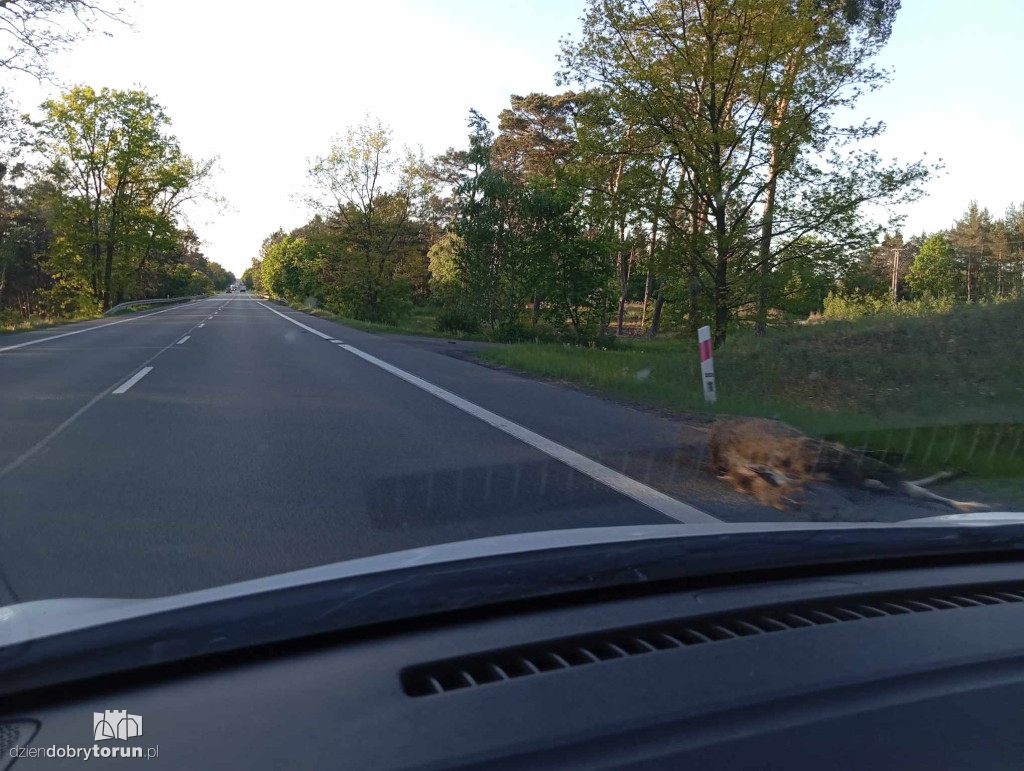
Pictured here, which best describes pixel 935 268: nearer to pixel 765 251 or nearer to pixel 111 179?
pixel 765 251

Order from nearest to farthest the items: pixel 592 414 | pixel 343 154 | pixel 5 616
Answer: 1. pixel 5 616
2. pixel 592 414
3. pixel 343 154

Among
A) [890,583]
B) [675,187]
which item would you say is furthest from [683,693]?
[675,187]

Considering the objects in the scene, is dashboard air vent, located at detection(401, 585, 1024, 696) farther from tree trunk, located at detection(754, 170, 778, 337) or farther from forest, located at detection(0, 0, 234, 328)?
forest, located at detection(0, 0, 234, 328)

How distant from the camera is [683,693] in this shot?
2.24 m

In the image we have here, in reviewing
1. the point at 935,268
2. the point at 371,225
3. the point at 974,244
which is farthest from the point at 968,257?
the point at 371,225

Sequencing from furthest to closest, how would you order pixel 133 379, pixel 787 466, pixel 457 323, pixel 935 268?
pixel 935 268 < pixel 457 323 < pixel 133 379 < pixel 787 466

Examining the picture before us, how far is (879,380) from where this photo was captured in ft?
41.8

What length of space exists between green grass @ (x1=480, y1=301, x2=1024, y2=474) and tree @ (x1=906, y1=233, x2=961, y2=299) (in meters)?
35.4

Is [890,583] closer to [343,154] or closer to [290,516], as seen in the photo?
[290,516]

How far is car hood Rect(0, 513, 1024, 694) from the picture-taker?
7.75ft

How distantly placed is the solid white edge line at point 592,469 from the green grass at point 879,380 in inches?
113

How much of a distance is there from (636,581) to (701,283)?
18926 millimetres

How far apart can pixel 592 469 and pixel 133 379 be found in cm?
946

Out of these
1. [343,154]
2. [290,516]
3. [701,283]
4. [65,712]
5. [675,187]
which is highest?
[343,154]
